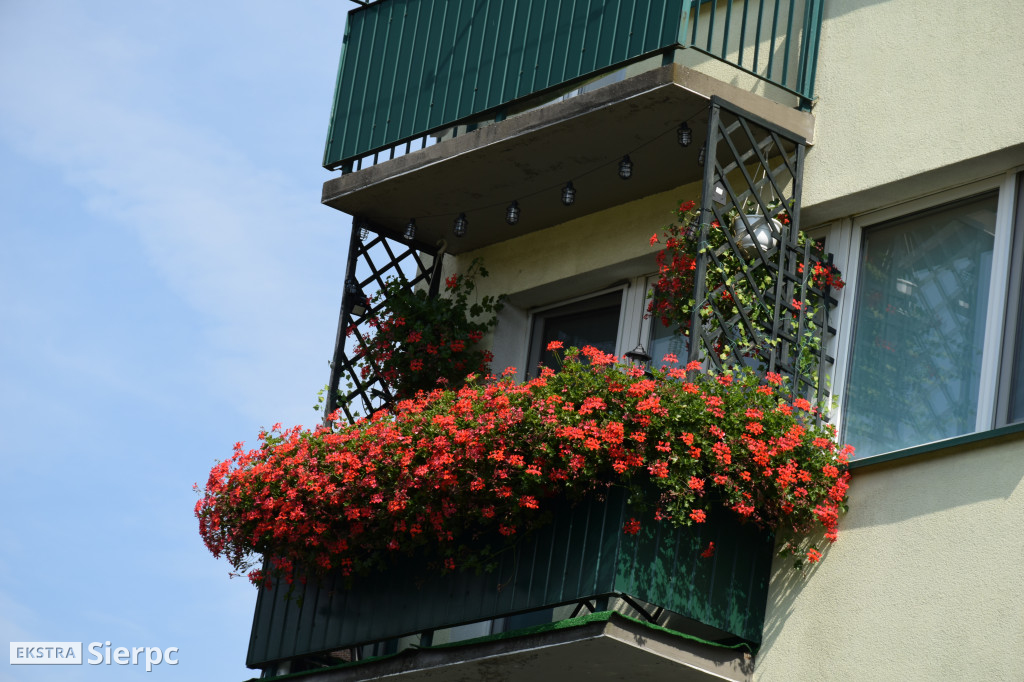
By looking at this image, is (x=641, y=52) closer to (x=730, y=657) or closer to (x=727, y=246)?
(x=727, y=246)

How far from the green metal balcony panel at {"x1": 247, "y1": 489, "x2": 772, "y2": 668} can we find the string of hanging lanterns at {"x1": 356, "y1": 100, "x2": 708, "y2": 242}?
7.15 ft

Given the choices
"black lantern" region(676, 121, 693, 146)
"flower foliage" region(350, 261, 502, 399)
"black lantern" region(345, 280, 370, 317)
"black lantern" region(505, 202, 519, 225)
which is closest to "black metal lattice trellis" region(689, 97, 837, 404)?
"black lantern" region(676, 121, 693, 146)

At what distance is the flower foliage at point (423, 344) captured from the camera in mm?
11266

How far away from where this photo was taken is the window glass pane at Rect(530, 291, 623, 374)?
36.1 feet

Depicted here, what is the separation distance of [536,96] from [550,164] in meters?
0.46

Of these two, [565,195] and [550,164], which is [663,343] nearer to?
[565,195]

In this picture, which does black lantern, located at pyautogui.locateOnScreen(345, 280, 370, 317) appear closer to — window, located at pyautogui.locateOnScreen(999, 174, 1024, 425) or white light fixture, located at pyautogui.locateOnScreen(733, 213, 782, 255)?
white light fixture, located at pyautogui.locateOnScreen(733, 213, 782, 255)

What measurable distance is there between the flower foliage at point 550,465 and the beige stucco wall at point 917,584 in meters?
0.21

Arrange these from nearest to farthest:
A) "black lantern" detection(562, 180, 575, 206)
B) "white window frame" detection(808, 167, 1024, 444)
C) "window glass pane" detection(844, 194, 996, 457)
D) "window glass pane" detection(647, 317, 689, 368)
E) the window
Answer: the window, "white window frame" detection(808, 167, 1024, 444), "window glass pane" detection(844, 194, 996, 457), "window glass pane" detection(647, 317, 689, 368), "black lantern" detection(562, 180, 575, 206)

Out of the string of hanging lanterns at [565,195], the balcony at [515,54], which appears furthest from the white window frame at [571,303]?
the balcony at [515,54]

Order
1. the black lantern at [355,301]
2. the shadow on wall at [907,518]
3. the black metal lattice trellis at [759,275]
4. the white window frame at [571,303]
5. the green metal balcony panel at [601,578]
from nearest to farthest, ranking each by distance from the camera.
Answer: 1. the shadow on wall at [907,518]
2. the green metal balcony panel at [601,578]
3. the black metal lattice trellis at [759,275]
4. the white window frame at [571,303]
5. the black lantern at [355,301]

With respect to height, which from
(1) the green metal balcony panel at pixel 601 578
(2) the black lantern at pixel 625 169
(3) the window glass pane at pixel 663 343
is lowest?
(1) the green metal balcony panel at pixel 601 578

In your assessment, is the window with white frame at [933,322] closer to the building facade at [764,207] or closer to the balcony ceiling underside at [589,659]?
the building facade at [764,207]

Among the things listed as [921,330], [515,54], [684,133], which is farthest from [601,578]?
[515,54]
